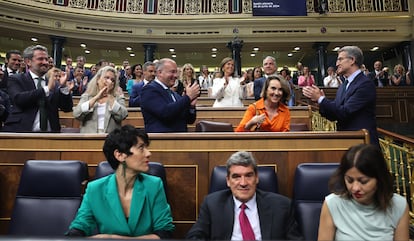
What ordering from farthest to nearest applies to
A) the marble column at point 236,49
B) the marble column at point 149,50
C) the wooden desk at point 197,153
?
the marble column at point 149,50 → the marble column at point 236,49 → the wooden desk at point 197,153

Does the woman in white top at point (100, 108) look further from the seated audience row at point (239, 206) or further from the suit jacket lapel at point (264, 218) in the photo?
the suit jacket lapel at point (264, 218)

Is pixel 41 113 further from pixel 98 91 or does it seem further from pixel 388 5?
pixel 388 5

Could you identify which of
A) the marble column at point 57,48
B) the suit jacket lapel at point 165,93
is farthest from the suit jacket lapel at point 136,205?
the marble column at point 57,48

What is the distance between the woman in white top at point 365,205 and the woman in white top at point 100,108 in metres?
1.72

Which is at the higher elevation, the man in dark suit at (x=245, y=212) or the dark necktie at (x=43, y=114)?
the dark necktie at (x=43, y=114)

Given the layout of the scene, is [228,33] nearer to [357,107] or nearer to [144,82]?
[144,82]

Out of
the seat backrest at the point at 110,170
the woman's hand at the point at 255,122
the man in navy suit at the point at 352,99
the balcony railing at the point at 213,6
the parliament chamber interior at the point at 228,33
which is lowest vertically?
the seat backrest at the point at 110,170

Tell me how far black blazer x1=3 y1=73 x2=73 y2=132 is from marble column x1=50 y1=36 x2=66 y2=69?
704cm

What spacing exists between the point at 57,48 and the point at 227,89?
7107mm

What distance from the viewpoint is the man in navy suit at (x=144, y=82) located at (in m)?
3.72

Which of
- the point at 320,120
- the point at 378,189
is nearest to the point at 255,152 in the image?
the point at 378,189

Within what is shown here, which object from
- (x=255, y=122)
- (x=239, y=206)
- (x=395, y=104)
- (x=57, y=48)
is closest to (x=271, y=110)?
(x=255, y=122)

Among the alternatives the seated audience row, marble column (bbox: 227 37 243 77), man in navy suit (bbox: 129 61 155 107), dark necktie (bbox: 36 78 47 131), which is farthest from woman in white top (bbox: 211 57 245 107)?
marble column (bbox: 227 37 243 77)

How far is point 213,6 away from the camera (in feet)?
32.5
